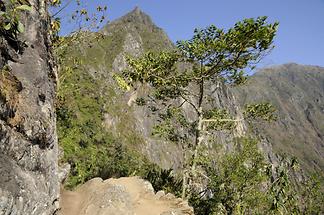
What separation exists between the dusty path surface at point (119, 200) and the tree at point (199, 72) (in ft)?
9.44

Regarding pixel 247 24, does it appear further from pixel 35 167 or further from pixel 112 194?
pixel 35 167

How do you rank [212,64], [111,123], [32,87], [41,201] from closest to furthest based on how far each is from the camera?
[41,201]
[32,87]
[212,64]
[111,123]

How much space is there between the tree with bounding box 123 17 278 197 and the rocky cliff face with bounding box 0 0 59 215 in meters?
5.33

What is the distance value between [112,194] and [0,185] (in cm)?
666

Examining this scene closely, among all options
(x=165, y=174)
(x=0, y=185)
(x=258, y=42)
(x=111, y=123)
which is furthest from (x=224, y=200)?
(x=111, y=123)

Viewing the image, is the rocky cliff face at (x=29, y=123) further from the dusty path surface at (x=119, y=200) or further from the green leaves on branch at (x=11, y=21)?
the dusty path surface at (x=119, y=200)

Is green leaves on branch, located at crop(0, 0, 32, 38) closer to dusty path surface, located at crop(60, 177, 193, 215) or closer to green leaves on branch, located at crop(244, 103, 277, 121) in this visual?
dusty path surface, located at crop(60, 177, 193, 215)

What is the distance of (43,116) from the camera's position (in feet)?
33.0

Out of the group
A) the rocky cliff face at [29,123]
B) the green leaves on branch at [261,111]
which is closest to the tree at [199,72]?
the green leaves on branch at [261,111]

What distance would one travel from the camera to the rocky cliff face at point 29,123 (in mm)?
7913

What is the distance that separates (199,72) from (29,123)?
10.2m

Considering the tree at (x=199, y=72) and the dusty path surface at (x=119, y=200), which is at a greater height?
the tree at (x=199, y=72)

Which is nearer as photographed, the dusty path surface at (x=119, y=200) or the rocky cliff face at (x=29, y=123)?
the rocky cliff face at (x=29, y=123)

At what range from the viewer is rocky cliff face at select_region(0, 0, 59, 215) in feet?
26.0
